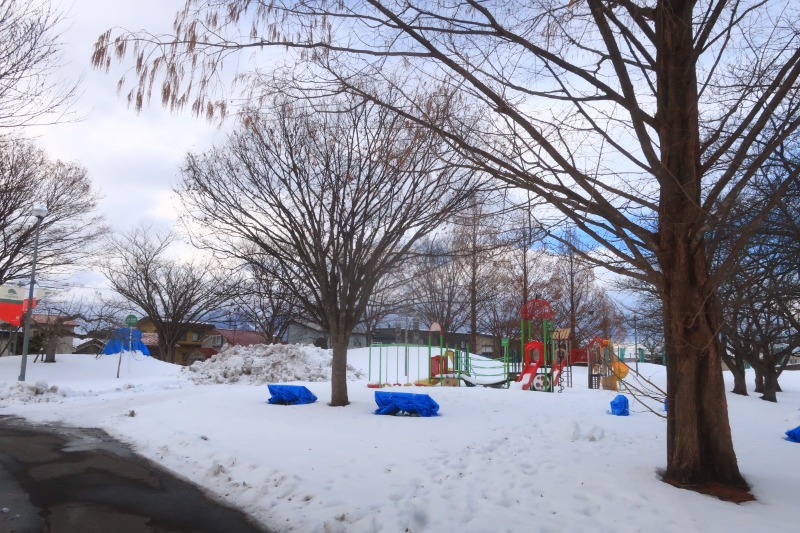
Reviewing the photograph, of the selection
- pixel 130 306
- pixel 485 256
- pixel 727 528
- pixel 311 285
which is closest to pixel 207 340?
pixel 130 306

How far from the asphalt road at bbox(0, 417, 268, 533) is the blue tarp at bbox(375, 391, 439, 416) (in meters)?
4.67

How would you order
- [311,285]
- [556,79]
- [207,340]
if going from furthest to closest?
[207,340], [311,285], [556,79]

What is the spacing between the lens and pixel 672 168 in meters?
6.18

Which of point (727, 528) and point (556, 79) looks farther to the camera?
point (556, 79)

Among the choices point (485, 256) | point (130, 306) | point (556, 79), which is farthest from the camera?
point (130, 306)

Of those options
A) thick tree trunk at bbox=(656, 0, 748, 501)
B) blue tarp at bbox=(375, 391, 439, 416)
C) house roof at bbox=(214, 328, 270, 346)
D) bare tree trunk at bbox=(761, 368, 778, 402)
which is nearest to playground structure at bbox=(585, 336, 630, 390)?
bare tree trunk at bbox=(761, 368, 778, 402)

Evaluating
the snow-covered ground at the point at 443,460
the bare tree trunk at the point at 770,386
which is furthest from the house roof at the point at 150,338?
the bare tree trunk at the point at 770,386

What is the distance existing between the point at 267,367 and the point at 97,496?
47.9 ft

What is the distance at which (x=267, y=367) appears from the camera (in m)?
20.1

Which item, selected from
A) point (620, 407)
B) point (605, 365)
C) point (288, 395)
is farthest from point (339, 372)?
point (605, 365)

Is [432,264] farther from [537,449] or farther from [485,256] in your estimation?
[537,449]

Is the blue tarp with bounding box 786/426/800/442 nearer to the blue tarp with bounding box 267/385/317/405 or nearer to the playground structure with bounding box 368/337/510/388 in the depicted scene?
the blue tarp with bounding box 267/385/317/405

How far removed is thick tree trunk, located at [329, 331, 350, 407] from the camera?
470 inches

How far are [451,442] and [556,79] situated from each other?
5199mm
